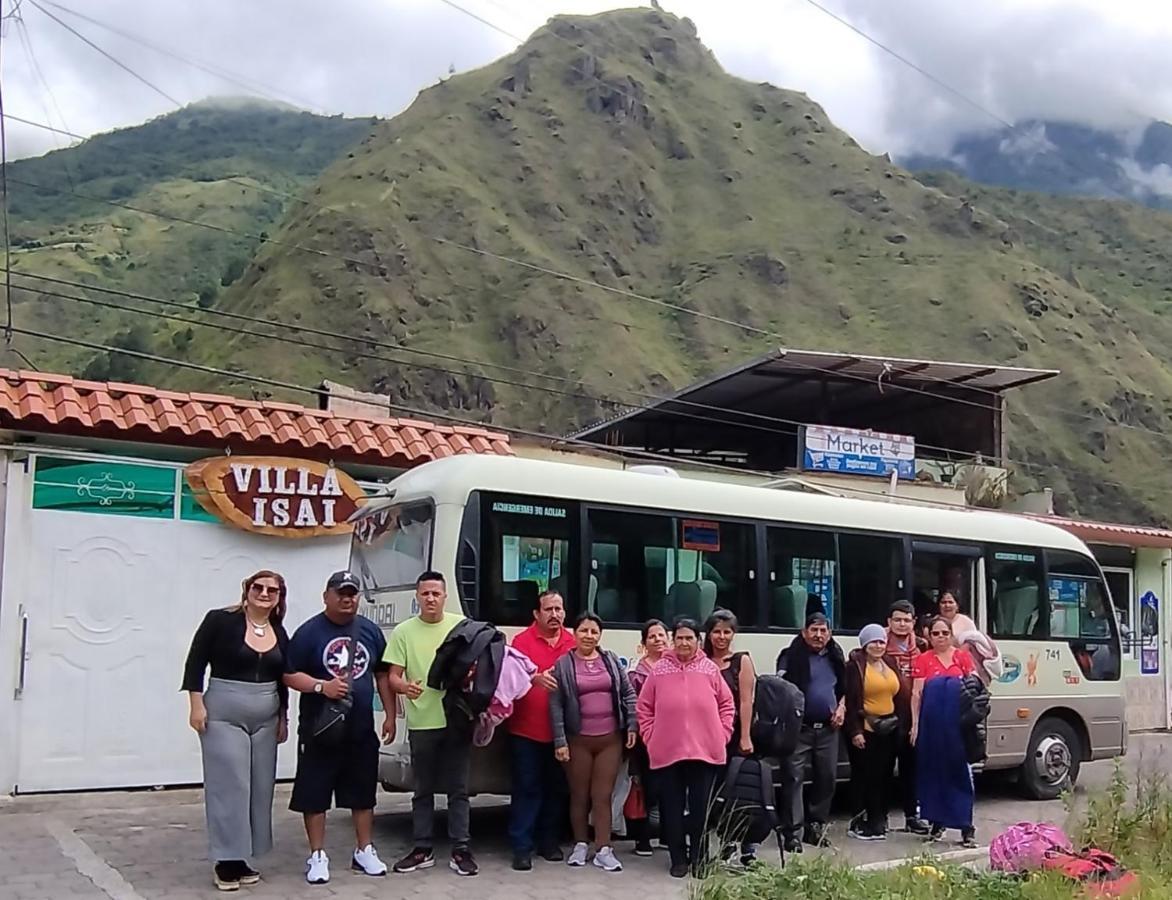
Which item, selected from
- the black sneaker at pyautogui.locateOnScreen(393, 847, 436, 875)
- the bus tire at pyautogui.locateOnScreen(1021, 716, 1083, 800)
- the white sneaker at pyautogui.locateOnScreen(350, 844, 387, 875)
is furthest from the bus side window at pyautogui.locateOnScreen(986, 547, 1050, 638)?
the white sneaker at pyautogui.locateOnScreen(350, 844, 387, 875)

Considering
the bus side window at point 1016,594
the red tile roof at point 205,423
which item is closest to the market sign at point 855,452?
the bus side window at point 1016,594

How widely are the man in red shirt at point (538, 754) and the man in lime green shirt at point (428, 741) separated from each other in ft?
1.43

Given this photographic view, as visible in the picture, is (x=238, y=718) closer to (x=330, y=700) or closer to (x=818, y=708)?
(x=330, y=700)

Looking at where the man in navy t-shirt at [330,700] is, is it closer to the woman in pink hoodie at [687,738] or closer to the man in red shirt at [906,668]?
the woman in pink hoodie at [687,738]

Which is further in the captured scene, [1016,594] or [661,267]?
[661,267]

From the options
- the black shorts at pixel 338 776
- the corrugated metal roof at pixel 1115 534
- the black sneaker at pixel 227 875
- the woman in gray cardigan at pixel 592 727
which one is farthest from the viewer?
the corrugated metal roof at pixel 1115 534

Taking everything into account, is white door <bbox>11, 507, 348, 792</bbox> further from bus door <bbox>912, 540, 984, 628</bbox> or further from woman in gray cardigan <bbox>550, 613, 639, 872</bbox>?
bus door <bbox>912, 540, 984, 628</bbox>

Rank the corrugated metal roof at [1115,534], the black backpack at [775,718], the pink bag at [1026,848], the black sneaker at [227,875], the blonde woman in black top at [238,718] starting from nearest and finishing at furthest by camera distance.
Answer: the pink bag at [1026,848] < the blonde woman in black top at [238,718] < the black sneaker at [227,875] < the black backpack at [775,718] < the corrugated metal roof at [1115,534]

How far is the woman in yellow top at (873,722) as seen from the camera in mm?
9703

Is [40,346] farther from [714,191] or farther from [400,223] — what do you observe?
[714,191]

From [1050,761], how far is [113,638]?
343 inches

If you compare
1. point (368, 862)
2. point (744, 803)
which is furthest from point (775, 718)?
point (368, 862)

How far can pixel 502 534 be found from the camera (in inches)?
363

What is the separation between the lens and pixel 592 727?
27.3 ft
